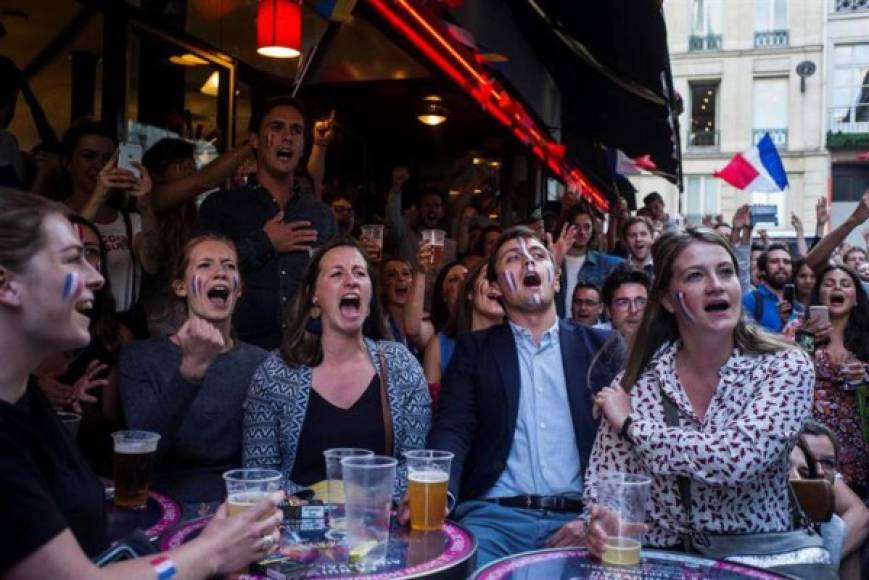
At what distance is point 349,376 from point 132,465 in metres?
0.93

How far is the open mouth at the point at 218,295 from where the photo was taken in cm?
353

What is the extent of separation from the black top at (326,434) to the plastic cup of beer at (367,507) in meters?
0.87

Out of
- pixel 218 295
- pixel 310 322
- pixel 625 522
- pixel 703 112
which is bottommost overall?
pixel 625 522

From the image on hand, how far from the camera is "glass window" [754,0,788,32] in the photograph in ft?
107

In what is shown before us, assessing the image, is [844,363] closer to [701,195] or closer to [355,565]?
[355,565]

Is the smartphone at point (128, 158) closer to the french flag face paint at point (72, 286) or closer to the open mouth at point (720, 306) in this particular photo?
the french flag face paint at point (72, 286)

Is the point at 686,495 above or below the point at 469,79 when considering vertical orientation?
below

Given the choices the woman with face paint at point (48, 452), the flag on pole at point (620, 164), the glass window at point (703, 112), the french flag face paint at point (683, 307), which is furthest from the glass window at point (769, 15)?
the woman with face paint at point (48, 452)

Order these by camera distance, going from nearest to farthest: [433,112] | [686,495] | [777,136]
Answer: [686,495] < [433,112] < [777,136]

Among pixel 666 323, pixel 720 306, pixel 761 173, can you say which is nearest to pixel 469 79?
pixel 666 323

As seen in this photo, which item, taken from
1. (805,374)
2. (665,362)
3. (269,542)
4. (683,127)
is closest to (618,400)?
(665,362)

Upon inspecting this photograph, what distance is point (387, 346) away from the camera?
346cm

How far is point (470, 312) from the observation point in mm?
4910

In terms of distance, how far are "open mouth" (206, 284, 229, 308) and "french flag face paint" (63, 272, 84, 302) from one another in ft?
5.45
